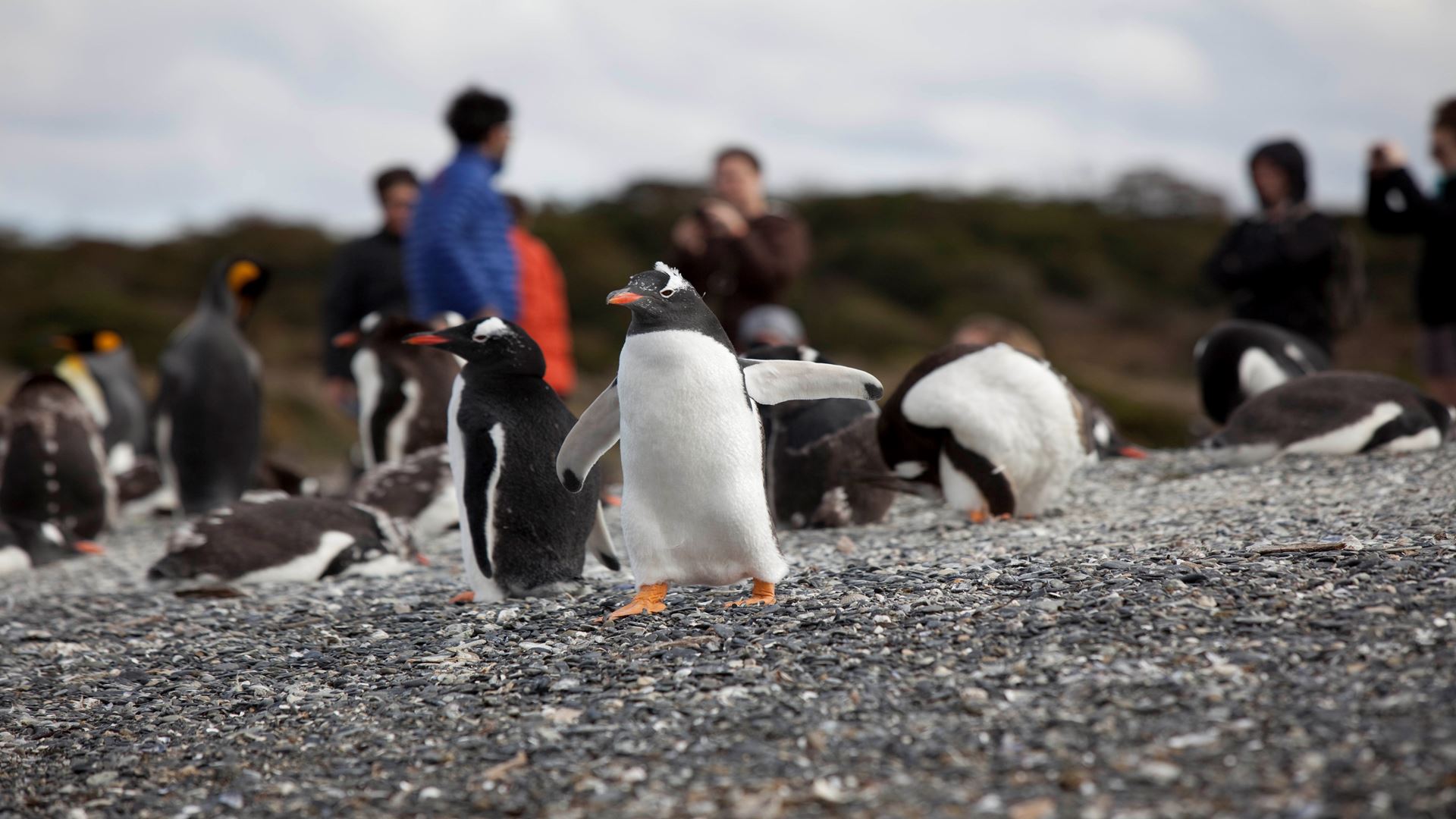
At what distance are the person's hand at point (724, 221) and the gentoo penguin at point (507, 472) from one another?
3198mm

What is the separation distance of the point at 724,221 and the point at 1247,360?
9.69 ft

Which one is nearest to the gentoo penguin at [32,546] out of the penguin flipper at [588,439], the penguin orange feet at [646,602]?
the penguin flipper at [588,439]

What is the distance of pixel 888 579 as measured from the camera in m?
3.44

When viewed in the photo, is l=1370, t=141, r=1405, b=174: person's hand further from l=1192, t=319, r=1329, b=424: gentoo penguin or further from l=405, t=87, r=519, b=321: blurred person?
l=405, t=87, r=519, b=321: blurred person

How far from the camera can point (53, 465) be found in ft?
22.0

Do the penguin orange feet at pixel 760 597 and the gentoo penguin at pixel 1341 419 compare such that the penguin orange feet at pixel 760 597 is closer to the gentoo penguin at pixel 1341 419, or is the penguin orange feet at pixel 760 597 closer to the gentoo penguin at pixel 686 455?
the gentoo penguin at pixel 686 455

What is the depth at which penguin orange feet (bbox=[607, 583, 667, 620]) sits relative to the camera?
Result: 128 inches

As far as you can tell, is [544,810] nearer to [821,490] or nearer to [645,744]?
[645,744]

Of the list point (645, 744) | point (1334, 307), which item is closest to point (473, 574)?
point (645, 744)

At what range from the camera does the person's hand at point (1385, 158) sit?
697 cm

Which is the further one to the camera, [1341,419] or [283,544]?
[1341,419]

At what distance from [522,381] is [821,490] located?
170 cm

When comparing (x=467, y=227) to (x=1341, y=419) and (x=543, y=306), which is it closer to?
(x=543, y=306)

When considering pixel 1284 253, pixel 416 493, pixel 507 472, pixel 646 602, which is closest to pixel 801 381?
pixel 646 602
